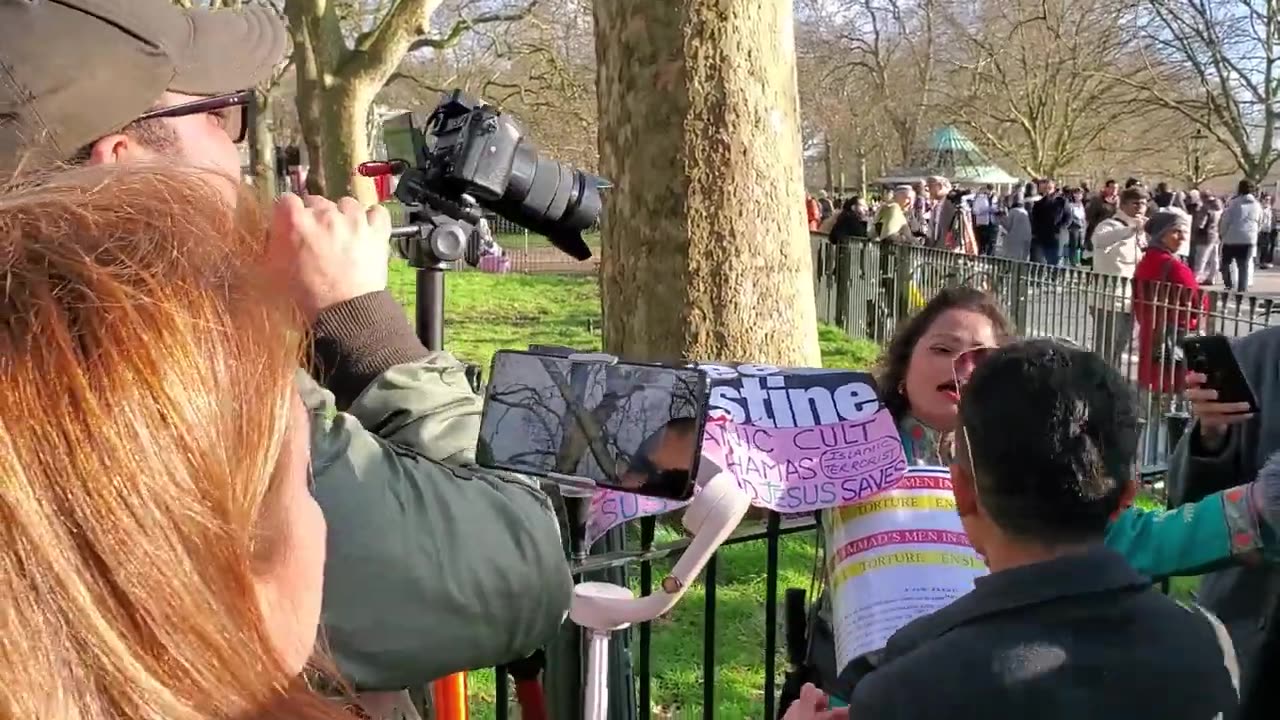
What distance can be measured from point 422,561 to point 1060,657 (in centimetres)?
90

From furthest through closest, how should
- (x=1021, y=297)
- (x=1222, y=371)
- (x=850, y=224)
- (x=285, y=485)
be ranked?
(x=850, y=224)
(x=1021, y=297)
(x=1222, y=371)
(x=285, y=485)

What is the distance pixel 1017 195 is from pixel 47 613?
28.6 meters

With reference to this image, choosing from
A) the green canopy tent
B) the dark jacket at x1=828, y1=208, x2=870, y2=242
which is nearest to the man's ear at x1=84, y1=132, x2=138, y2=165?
the dark jacket at x1=828, y1=208, x2=870, y2=242

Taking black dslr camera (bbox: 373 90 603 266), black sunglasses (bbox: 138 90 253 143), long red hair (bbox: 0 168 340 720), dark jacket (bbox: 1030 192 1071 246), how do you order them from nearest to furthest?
long red hair (bbox: 0 168 340 720), black sunglasses (bbox: 138 90 253 143), black dslr camera (bbox: 373 90 603 266), dark jacket (bbox: 1030 192 1071 246)

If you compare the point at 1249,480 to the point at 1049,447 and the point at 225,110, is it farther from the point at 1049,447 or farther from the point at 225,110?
the point at 225,110

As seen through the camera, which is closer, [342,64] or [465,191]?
[465,191]

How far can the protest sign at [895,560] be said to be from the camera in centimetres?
199

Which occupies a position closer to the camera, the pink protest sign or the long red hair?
the long red hair

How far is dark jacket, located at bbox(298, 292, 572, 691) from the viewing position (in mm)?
1111

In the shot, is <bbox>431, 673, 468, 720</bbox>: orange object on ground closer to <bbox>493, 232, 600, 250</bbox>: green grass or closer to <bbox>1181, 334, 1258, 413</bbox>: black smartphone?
<bbox>1181, 334, 1258, 413</bbox>: black smartphone

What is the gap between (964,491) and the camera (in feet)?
5.87

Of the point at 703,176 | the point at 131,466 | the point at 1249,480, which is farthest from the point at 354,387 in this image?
the point at 703,176

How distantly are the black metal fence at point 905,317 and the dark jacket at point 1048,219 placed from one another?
778cm

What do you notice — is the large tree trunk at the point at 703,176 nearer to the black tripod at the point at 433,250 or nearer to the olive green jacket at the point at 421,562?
the black tripod at the point at 433,250
